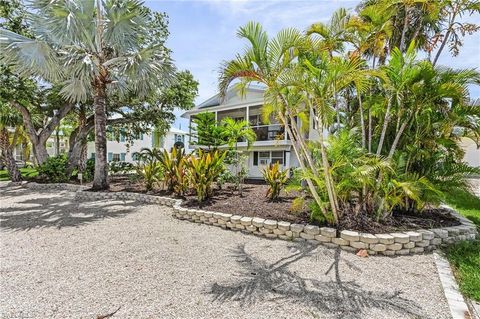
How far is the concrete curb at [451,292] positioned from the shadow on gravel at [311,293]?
15.9 inches

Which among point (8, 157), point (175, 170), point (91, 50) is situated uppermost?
point (91, 50)

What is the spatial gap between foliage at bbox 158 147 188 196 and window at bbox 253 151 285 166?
8.73 metres

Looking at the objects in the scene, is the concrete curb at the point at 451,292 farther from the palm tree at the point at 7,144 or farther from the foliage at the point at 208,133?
the palm tree at the point at 7,144

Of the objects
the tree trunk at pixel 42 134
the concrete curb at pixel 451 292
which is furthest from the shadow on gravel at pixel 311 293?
the tree trunk at pixel 42 134

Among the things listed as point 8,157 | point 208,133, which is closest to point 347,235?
point 208,133

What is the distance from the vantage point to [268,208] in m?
7.27

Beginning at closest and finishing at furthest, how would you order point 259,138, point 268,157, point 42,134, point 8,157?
point 8,157, point 42,134, point 259,138, point 268,157

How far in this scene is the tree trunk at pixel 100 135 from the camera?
1118 cm

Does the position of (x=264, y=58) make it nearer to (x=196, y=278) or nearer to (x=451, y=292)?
(x=196, y=278)

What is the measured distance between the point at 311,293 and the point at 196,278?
1603mm

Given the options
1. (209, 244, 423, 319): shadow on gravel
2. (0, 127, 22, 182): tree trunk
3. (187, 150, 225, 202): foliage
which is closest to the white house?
(187, 150, 225, 202): foliage

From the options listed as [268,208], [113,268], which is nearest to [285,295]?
[113,268]

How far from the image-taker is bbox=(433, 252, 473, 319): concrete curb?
9.94 ft

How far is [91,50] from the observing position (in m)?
10.8
